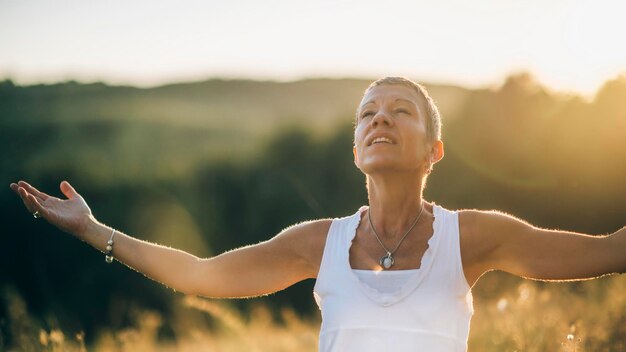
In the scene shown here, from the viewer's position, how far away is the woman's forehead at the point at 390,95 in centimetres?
354

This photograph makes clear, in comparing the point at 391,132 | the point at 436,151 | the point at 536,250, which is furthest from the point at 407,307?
the point at 436,151

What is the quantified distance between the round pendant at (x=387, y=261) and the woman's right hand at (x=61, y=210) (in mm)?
1378

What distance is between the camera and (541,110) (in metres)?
20.0

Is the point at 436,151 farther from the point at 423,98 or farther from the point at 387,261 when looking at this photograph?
the point at 387,261

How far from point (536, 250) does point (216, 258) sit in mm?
1369

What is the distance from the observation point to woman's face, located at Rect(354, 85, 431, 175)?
3396mm

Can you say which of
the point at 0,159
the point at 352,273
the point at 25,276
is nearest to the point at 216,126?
the point at 0,159

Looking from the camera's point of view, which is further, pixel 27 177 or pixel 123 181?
pixel 123 181

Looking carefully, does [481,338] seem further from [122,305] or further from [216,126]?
[216,126]

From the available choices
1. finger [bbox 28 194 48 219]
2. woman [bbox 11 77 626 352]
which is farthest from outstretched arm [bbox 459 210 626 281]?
finger [bbox 28 194 48 219]

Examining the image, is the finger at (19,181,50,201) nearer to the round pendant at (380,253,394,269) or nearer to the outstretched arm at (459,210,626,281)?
the round pendant at (380,253,394,269)

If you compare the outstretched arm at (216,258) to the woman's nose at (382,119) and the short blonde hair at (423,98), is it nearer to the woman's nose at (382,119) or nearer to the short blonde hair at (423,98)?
the woman's nose at (382,119)

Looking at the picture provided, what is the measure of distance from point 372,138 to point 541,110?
686 inches

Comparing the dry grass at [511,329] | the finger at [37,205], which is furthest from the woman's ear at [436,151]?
the finger at [37,205]
